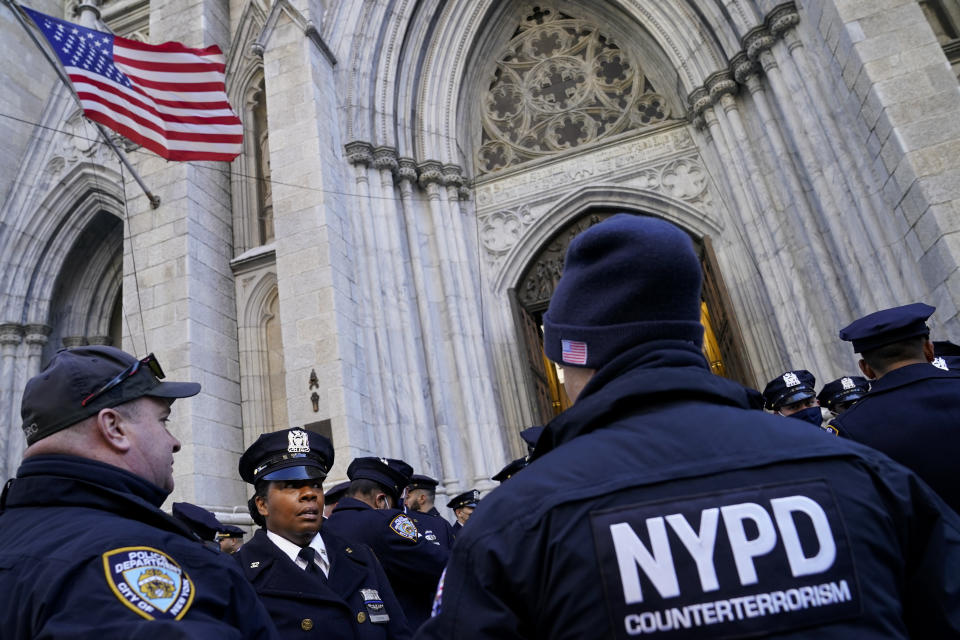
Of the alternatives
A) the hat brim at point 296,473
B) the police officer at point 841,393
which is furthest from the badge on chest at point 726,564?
the police officer at point 841,393

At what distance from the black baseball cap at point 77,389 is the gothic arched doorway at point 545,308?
7098mm

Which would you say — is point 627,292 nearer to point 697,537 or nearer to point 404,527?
point 697,537

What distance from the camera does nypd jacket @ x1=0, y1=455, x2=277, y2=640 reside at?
120cm

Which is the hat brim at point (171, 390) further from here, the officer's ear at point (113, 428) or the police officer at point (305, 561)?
the police officer at point (305, 561)

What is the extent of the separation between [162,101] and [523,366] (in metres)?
5.56

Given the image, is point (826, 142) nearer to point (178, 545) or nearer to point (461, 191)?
point (461, 191)

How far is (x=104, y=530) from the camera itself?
132 cm

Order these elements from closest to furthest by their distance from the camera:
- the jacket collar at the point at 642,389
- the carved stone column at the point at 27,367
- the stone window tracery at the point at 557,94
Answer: the jacket collar at the point at 642,389 < the stone window tracery at the point at 557,94 < the carved stone column at the point at 27,367

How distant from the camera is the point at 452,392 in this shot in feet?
29.8

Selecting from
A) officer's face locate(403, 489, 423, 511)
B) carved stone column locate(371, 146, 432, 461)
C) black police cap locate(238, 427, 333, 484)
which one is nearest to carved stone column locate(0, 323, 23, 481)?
carved stone column locate(371, 146, 432, 461)

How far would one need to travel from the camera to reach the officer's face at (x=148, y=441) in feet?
5.45

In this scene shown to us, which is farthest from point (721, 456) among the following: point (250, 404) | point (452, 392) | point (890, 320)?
point (250, 404)

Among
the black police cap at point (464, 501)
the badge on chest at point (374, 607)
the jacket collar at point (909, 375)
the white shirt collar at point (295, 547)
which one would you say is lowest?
the badge on chest at point (374, 607)

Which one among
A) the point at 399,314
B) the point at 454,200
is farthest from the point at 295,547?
the point at 454,200
